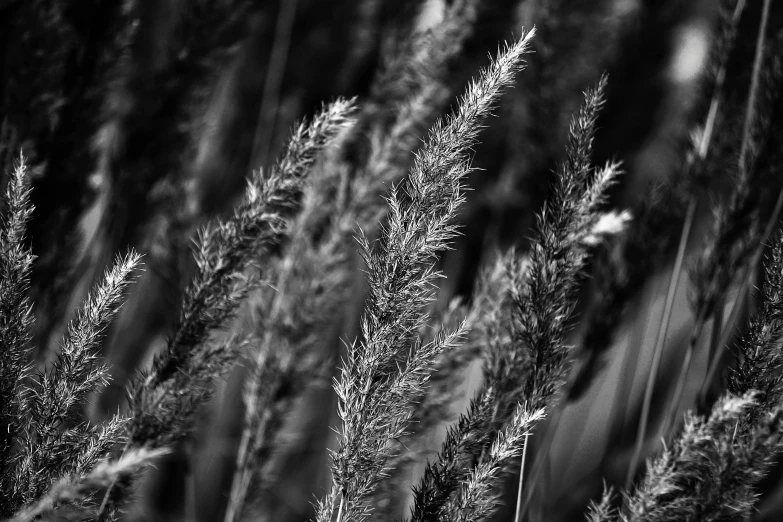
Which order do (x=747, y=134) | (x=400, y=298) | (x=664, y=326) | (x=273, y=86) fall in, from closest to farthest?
(x=400, y=298) → (x=747, y=134) → (x=664, y=326) → (x=273, y=86)

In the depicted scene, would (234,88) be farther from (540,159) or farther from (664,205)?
(664,205)

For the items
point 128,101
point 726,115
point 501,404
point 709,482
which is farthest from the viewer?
point 128,101

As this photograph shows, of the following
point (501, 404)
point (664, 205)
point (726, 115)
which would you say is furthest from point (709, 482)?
point (726, 115)

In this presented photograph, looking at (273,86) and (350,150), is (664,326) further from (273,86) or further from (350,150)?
(273,86)

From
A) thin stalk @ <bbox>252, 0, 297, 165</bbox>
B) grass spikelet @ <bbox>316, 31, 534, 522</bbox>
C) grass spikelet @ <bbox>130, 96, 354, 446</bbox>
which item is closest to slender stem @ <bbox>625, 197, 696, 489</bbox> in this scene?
grass spikelet @ <bbox>316, 31, 534, 522</bbox>

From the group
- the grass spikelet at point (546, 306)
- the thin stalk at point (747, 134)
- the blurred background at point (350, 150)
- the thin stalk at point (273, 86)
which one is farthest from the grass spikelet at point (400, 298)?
the thin stalk at point (273, 86)

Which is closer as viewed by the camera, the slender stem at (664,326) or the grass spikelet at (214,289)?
the grass spikelet at (214,289)

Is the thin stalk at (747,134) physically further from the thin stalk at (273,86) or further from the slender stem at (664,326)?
the thin stalk at (273,86)

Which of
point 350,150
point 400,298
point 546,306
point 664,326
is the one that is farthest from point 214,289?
point 664,326
